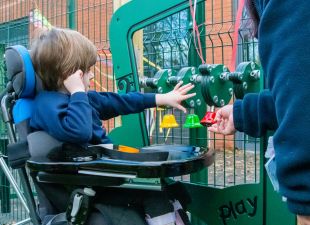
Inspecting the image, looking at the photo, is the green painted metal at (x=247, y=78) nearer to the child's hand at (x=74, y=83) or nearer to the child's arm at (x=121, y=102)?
the child's arm at (x=121, y=102)

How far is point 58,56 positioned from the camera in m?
2.14

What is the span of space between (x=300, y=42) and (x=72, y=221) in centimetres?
125

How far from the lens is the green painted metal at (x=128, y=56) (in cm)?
248

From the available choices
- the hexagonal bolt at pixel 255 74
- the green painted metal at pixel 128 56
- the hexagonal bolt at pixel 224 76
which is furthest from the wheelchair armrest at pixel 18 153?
the hexagonal bolt at pixel 255 74

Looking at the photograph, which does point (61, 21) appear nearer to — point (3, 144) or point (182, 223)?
point (3, 144)

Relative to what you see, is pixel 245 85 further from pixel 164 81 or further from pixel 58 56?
pixel 58 56

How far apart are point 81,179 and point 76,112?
0.37 metres

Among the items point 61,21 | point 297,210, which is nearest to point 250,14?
point 297,210

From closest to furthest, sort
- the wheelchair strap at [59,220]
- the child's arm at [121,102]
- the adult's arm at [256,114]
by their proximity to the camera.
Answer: the adult's arm at [256,114] → the wheelchair strap at [59,220] → the child's arm at [121,102]

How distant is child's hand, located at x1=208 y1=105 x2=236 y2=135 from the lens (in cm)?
148

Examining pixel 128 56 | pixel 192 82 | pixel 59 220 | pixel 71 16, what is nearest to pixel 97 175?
pixel 59 220

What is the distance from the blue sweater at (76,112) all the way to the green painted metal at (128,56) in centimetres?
23

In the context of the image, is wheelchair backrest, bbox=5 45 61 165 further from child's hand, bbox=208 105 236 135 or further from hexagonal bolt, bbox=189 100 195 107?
child's hand, bbox=208 105 236 135

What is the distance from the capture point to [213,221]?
7.16ft
